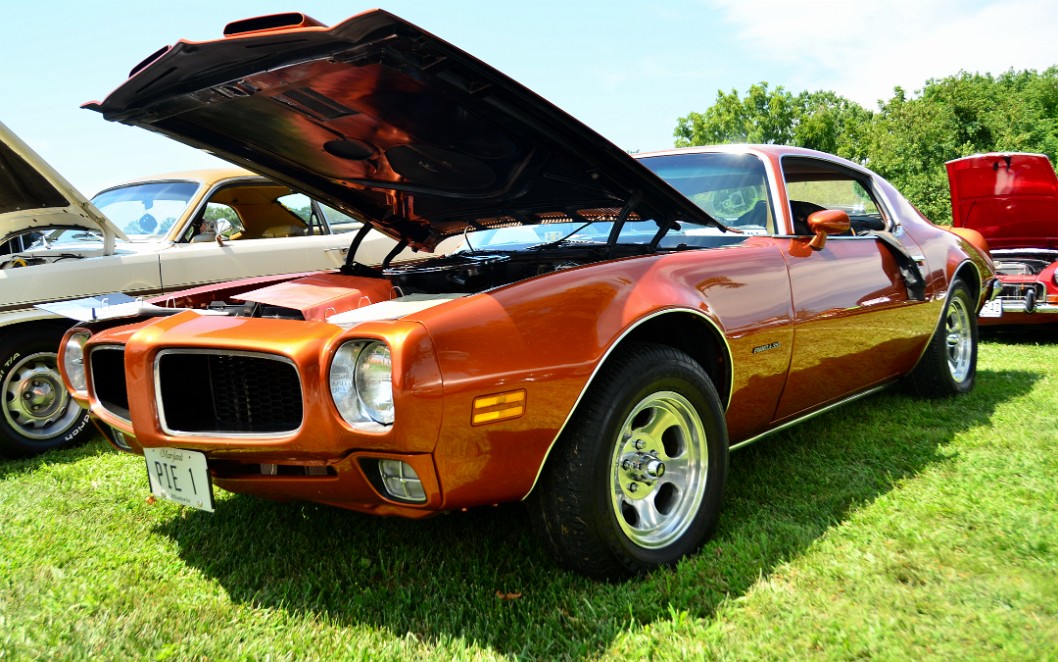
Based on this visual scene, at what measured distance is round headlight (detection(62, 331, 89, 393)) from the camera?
8.76 ft

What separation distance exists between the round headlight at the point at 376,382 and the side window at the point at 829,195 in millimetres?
2348

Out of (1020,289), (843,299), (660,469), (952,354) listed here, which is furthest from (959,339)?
(660,469)

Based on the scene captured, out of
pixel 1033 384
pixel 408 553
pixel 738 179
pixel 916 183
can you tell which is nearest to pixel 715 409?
pixel 408 553

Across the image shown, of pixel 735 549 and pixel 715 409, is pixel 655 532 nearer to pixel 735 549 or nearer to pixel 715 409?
pixel 735 549

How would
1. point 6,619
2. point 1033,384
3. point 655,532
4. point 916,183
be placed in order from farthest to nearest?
point 916,183 < point 1033,384 < point 655,532 < point 6,619

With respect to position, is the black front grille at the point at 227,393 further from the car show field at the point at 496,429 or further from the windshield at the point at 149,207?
the windshield at the point at 149,207

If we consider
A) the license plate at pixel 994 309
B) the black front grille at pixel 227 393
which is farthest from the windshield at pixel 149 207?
the license plate at pixel 994 309

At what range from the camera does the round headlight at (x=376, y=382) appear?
1.86 meters

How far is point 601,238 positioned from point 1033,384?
11.0 ft

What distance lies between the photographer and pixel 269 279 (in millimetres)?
3410

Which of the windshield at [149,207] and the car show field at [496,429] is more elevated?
the windshield at [149,207]

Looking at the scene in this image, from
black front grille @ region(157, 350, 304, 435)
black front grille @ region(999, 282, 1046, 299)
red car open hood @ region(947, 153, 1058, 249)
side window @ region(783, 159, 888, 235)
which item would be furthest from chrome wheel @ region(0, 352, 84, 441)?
red car open hood @ region(947, 153, 1058, 249)

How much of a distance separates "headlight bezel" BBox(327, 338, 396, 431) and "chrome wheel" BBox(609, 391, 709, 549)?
717mm

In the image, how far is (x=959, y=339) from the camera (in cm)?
459
